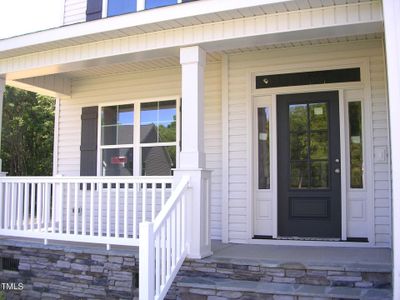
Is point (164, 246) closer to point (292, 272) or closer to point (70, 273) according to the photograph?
point (292, 272)

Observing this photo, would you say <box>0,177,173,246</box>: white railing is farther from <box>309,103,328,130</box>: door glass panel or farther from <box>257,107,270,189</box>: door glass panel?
<box>309,103,328,130</box>: door glass panel

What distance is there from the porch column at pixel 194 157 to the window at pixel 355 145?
194 centimetres

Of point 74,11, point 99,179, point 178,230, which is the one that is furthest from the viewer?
point 74,11

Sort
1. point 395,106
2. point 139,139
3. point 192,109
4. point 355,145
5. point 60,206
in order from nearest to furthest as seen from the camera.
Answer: point 395,106 < point 192,109 < point 60,206 < point 355,145 < point 139,139

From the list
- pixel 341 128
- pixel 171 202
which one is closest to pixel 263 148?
pixel 341 128

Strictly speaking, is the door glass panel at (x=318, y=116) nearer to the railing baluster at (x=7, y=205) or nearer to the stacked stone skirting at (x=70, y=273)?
the stacked stone skirting at (x=70, y=273)

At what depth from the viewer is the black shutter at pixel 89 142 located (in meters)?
7.40

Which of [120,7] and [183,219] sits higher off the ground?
[120,7]

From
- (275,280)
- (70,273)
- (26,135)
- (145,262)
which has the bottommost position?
(70,273)

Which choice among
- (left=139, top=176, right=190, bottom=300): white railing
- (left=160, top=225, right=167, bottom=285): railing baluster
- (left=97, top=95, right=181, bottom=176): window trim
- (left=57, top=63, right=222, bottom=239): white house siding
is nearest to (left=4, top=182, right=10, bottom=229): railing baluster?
(left=97, top=95, right=181, bottom=176): window trim

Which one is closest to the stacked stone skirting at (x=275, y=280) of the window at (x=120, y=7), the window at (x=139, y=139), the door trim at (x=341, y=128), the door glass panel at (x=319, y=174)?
the door trim at (x=341, y=128)

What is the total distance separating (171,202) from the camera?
4312 millimetres

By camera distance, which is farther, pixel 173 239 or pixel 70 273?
pixel 70 273

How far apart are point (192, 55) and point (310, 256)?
8.17 ft
